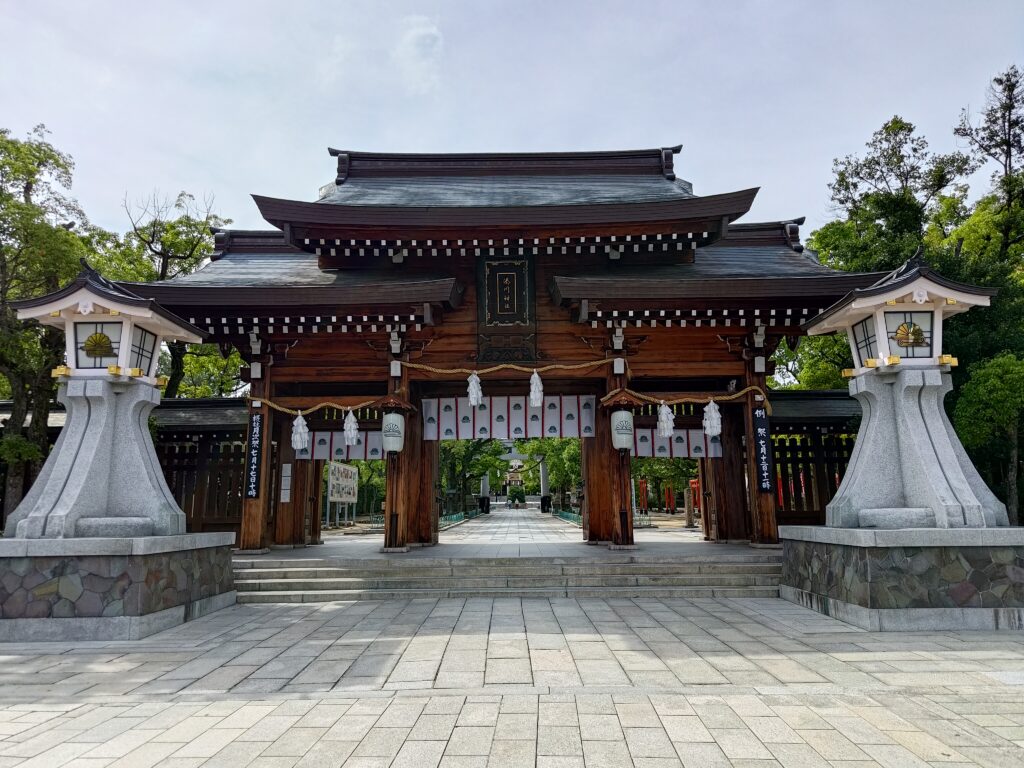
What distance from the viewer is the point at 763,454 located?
40.4 ft

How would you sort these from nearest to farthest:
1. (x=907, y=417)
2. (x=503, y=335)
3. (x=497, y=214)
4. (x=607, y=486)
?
(x=907, y=417) → (x=497, y=214) → (x=503, y=335) → (x=607, y=486)

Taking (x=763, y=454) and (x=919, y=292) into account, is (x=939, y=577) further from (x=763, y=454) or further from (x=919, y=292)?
(x=763, y=454)

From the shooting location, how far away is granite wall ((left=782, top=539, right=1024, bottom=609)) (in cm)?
721

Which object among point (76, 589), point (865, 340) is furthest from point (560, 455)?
point (76, 589)

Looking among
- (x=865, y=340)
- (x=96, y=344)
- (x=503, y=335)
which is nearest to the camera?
(x=96, y=344)

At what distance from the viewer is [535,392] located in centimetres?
1209

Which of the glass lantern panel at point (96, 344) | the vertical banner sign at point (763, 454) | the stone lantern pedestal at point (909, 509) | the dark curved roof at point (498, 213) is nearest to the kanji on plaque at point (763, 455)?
the vertical banner sign at point (763, 454)

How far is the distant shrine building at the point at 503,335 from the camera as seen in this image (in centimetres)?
1201

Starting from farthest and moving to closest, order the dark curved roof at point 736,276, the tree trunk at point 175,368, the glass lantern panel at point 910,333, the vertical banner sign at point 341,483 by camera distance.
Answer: the vertical banner sign at point 341,483 → the tree trunk at point 175,368 → the dark curved roof at point 736,276 → the glass lantern panel at point 910,333

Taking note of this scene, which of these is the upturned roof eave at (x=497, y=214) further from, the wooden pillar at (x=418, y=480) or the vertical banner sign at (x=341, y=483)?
the vertical banner sign at (x=341, y=483)

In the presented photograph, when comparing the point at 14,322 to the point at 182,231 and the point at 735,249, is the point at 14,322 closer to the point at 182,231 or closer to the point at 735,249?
the point at 182,231

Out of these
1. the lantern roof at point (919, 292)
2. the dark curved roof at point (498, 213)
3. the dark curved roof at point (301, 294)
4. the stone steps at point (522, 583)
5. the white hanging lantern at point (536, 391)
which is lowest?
the stone steps at point (522, 583)

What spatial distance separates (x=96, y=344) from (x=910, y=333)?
Answer: 38.3 feet

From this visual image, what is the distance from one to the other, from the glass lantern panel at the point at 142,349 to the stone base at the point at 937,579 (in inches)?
405
